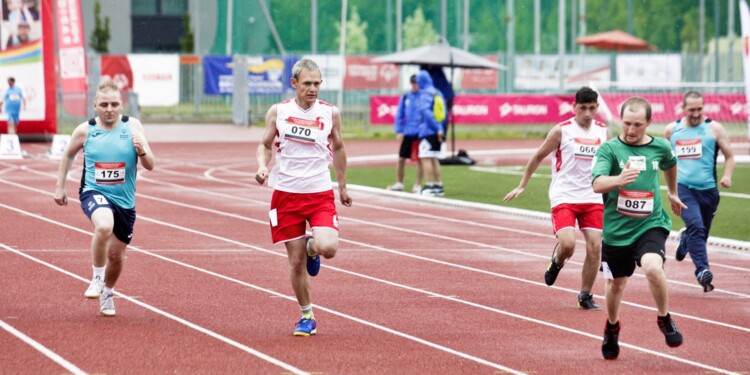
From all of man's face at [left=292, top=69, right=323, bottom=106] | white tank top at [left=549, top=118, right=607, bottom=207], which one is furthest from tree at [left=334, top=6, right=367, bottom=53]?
man's face at [left=292, top=69, right=323, bottom=106]

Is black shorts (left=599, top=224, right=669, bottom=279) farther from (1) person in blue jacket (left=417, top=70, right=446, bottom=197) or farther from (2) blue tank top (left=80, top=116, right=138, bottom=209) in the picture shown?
(1) person in blue jacket (left=417, top=70, right=446, bottom=197)

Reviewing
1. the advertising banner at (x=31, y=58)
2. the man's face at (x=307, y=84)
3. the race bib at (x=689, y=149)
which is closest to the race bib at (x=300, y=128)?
the man's face at (x=307, y=84)

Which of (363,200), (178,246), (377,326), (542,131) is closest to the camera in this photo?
(377,326)

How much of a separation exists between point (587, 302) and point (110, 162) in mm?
3817

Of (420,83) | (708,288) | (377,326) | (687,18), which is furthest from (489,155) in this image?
(687,18)

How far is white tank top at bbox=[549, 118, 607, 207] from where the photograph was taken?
10.2 metres

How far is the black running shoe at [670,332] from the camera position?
770 centimetres

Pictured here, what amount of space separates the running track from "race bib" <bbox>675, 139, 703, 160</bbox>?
1.18 metres

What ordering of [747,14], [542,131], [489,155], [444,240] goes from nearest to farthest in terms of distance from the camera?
[444,240], [747,14], [489,155], [542,131]

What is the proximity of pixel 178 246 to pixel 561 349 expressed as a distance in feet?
21.8

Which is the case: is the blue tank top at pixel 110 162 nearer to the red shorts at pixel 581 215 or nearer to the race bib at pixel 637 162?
the red shorts at pixel 581 215

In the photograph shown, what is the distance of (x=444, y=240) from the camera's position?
1518 centimetres

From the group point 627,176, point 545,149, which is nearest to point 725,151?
point 545,149

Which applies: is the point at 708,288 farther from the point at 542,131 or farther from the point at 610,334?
the point at 542,131
